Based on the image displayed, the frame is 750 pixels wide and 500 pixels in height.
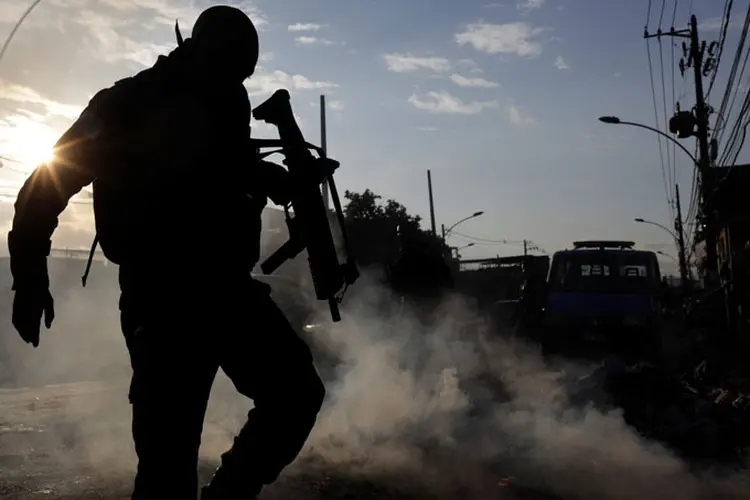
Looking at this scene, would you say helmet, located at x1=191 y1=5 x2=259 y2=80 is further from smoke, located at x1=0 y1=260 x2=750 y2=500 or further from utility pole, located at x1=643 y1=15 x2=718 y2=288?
utility pole, located at x1=643 y1=15 x2=718 y2=288

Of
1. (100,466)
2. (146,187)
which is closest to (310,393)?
(146,187)

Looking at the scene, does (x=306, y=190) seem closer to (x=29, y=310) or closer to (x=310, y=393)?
(x=310, y=393)

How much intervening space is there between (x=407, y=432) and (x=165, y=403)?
12.6ft

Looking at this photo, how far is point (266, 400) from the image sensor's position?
108 inches

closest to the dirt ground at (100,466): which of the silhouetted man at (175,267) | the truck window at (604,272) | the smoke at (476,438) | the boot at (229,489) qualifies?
the smoke at (476,438)

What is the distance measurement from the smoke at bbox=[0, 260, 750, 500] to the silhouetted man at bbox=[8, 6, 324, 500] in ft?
6.13

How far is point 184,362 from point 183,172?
22.2 inches

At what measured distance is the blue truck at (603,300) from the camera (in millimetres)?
13273

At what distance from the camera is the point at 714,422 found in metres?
6.20

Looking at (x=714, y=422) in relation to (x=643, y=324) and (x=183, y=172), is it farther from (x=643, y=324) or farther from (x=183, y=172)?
(x=643, y=324)

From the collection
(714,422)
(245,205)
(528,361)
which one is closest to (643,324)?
(528,361)

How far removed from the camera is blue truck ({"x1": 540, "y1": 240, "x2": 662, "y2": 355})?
43.5 ft

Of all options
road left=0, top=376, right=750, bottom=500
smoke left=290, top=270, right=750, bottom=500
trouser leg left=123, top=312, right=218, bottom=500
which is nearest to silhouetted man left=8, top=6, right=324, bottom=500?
trouser leg left=123, top=312, right=218, bottom=500

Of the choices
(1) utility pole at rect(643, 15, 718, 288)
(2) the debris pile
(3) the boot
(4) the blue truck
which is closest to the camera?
(3) the boot
